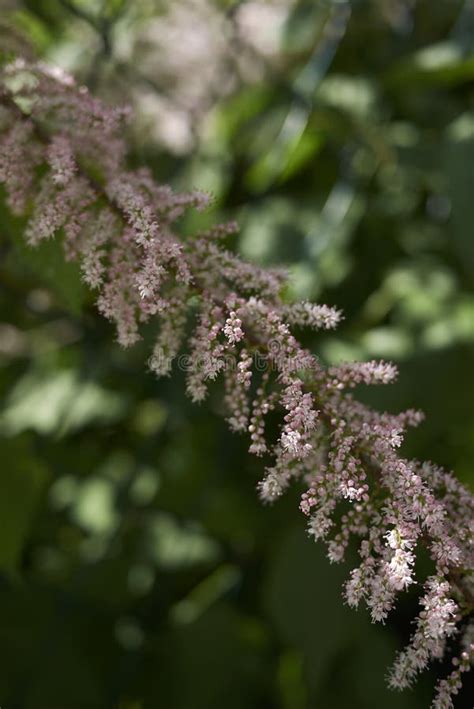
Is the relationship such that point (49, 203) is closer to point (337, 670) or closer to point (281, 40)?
point (337, 670)

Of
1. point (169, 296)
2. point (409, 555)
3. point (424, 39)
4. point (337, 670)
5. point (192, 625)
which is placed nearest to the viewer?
point (409, 555)

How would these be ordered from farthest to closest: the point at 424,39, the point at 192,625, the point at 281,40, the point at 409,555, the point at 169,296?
the point at 424,39, the point at 281,40, the point at 192,625, the point at 169,296, the point at 409,555

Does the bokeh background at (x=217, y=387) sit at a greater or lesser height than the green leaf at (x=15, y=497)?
greater

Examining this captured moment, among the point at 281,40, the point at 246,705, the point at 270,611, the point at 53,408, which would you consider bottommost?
the point at 246,705

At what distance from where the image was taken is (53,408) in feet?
4.70

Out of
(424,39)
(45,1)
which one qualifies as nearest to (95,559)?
(45,1)

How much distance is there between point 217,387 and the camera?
1039 mm

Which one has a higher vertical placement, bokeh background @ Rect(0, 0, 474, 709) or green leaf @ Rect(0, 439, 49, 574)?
bokeh background @ Rect(0, 0, 474, 709)

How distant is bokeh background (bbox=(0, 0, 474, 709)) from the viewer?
115 cm

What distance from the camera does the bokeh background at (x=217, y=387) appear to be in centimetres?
115

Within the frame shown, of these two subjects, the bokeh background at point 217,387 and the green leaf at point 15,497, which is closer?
the green leaf at point 15,497

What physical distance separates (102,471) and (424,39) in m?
0.97

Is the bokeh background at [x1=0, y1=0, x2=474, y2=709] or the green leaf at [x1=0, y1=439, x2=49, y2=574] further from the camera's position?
the bokeh background at [x1=0, y1=0, x2=474, y2=709]

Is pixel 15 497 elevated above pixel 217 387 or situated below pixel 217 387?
below
